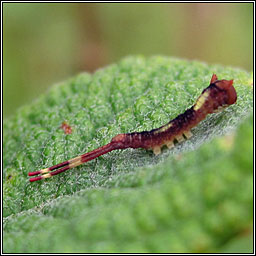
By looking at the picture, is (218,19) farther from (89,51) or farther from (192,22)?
(89,51)

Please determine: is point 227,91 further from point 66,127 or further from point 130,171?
point 66,127

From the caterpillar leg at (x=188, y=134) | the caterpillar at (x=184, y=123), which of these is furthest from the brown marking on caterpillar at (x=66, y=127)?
the caterpillar leg at (x=188, y=134)

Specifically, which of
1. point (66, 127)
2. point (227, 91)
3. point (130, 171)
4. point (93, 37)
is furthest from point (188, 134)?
point (93, 37)

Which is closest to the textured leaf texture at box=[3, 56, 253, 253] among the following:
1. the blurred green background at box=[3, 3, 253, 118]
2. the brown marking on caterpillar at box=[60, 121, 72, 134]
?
the brown marking on caterpillar at box=[60, 121, 72, 134]

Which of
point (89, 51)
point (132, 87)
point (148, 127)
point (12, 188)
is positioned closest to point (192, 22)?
point (89, 51)

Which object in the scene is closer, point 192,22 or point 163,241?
point 163,241
